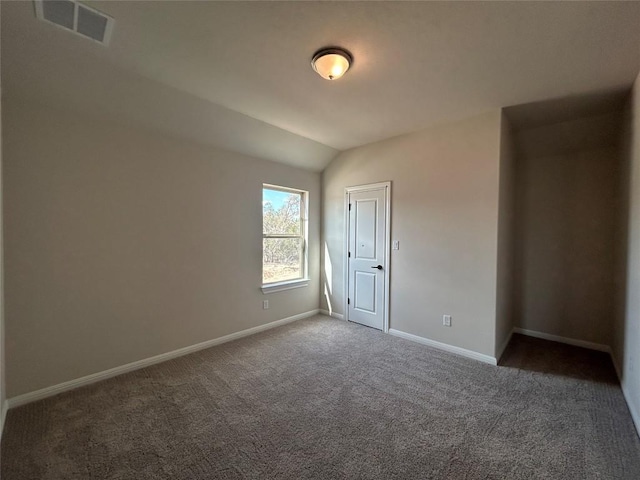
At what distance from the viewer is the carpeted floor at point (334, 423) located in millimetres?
1654

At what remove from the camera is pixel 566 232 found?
3.66 metres

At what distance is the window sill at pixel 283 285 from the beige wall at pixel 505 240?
2697 millimetres

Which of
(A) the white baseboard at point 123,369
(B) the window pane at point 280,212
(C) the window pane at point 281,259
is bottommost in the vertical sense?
(A) the white baseboard at point 123,369

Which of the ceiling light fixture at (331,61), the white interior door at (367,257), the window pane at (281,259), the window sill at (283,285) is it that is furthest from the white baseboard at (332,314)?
the ceiling light fixture at (331,61)

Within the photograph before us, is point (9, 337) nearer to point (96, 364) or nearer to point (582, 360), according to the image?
point (96, 364)

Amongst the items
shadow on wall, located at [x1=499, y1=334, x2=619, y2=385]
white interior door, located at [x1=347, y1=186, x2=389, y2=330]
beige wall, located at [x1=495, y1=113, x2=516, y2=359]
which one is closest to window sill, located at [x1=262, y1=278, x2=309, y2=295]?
white interior door, located at [x1=347, y1=186, x2=389, y2=330]

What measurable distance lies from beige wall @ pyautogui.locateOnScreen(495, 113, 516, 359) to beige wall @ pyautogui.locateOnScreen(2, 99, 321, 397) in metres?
3.06

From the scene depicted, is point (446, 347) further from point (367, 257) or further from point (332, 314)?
point (332, 314)

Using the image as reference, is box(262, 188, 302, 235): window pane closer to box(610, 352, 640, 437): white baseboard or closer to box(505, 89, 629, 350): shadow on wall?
box(505, 89, 629, 350): shadow on wall

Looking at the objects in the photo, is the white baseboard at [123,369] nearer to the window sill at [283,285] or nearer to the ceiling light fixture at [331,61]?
the window sill at [283,285]

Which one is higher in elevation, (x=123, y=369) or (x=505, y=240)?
(x=505, y=240)

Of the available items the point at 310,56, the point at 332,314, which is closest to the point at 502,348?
the point at 332,314

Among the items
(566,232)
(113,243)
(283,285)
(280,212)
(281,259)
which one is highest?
(280,212)

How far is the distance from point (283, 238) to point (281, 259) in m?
0.33
